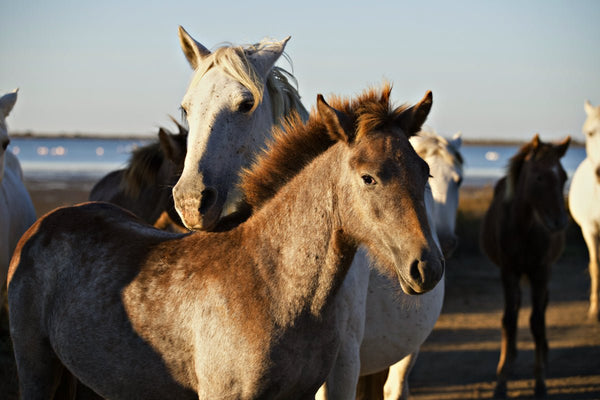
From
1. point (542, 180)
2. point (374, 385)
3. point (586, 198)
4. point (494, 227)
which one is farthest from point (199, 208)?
point (586, 198)

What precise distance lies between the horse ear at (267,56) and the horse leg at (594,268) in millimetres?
7282

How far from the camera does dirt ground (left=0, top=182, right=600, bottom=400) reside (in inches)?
A: 266

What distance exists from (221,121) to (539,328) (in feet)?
17.0

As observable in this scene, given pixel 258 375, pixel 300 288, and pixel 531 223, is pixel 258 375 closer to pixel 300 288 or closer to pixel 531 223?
pixel 300 288

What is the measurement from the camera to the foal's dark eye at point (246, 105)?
335 cm

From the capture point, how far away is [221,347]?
2.44m

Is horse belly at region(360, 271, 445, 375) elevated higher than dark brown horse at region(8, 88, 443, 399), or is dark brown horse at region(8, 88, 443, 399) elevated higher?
dark brown horse at region(8, 88, 443, 399)

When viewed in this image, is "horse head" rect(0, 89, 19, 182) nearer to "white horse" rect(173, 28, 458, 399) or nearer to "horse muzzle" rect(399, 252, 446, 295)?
"white horse" rect(173, 28, 458, 399)

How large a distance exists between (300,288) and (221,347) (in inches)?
14.7

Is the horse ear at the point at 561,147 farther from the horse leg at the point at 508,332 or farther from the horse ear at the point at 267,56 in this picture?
the horse ear at the point at 267,56

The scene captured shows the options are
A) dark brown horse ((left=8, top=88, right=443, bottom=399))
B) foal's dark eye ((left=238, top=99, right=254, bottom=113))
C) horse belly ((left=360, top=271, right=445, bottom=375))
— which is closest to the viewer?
dark brown horse ((left=8, top=88, right=443, bottom=399))

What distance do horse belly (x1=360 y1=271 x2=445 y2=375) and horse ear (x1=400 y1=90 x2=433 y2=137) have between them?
1.12 meters

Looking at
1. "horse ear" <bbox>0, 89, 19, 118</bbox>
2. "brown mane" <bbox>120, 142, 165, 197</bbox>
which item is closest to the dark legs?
"brown mane" <bbox>120, 142, 165, 197</bbox>

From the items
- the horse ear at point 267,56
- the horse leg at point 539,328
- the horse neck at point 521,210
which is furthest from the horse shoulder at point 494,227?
the horse ear at point 267,56
